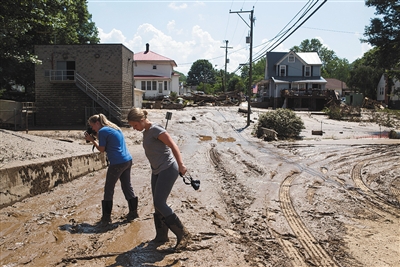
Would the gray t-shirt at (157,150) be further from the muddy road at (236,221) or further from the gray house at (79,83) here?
the gray house at (79,83)

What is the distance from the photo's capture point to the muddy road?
4715 millimetres

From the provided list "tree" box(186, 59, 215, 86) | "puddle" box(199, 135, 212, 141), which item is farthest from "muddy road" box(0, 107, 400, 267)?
"tree" box(186, 59, 215, 86)

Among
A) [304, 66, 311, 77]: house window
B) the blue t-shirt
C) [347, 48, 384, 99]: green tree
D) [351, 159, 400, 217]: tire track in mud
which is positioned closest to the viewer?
the blue t-shirt

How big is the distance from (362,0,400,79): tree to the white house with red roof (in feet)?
100

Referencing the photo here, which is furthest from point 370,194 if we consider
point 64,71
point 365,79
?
point 365,79

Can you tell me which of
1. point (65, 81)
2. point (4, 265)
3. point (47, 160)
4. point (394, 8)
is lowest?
point (4, 265)

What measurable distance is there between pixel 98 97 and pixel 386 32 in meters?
22.5

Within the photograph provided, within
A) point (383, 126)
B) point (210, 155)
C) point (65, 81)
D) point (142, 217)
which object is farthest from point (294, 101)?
point (142, 217)

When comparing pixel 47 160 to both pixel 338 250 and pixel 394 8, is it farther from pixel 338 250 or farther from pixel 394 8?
pixel 394 8

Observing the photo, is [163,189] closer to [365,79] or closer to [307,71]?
[307,71]

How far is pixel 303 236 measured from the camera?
548 centimetres

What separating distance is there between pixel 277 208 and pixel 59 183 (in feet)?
16.1

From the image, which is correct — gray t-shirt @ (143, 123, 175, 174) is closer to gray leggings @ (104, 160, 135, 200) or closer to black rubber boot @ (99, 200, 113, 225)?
gray leggings @ (104, 160, 135, 200)

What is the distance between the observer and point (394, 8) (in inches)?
1110
